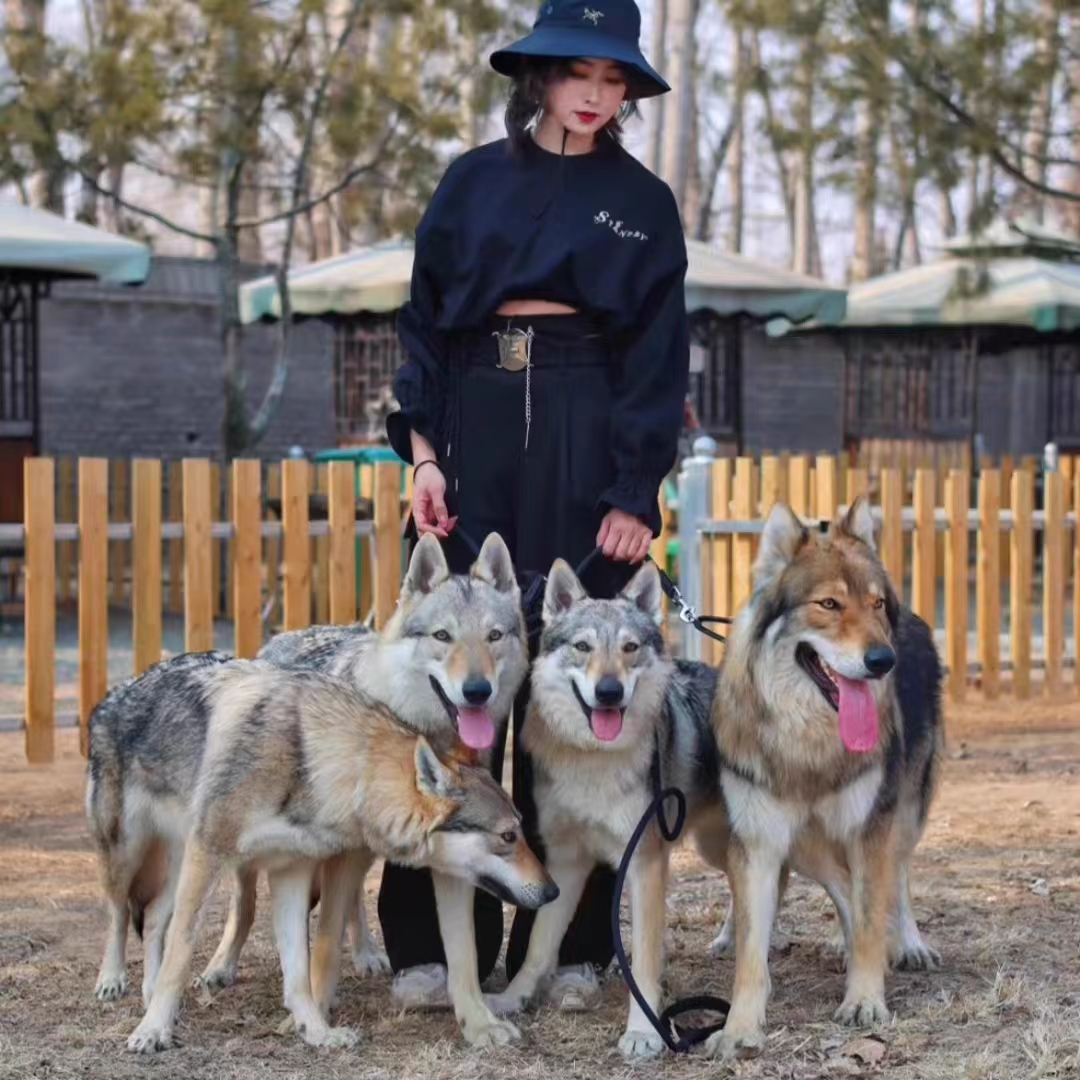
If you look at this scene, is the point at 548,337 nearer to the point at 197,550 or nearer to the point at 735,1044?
the point at 735,1044

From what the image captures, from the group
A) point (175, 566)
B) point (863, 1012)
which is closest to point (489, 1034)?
point (863, 1012)

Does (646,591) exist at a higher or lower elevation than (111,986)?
higher

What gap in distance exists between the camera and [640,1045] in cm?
391

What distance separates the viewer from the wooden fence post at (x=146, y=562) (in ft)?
24.7

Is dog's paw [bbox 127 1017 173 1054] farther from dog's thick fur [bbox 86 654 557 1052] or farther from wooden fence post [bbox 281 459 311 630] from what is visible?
wooden fence post [bbox 281 459 311 630]

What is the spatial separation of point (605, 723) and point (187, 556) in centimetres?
419

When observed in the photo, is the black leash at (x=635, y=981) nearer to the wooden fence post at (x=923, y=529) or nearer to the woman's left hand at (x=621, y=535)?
the woman's left hand at (x=621, y=535)

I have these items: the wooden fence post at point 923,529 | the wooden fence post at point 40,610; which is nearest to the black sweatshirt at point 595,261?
the wooden fence post at point 40,610

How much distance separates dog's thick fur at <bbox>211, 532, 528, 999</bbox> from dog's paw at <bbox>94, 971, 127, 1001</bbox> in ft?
1.37

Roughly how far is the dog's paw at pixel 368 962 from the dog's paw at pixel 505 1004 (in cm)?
57

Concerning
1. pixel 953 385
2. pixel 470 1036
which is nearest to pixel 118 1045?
pixel 470 1036

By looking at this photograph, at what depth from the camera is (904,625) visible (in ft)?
14.7

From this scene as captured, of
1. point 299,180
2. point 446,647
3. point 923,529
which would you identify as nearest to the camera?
point 446,647

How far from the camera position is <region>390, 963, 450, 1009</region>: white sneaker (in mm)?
4215
